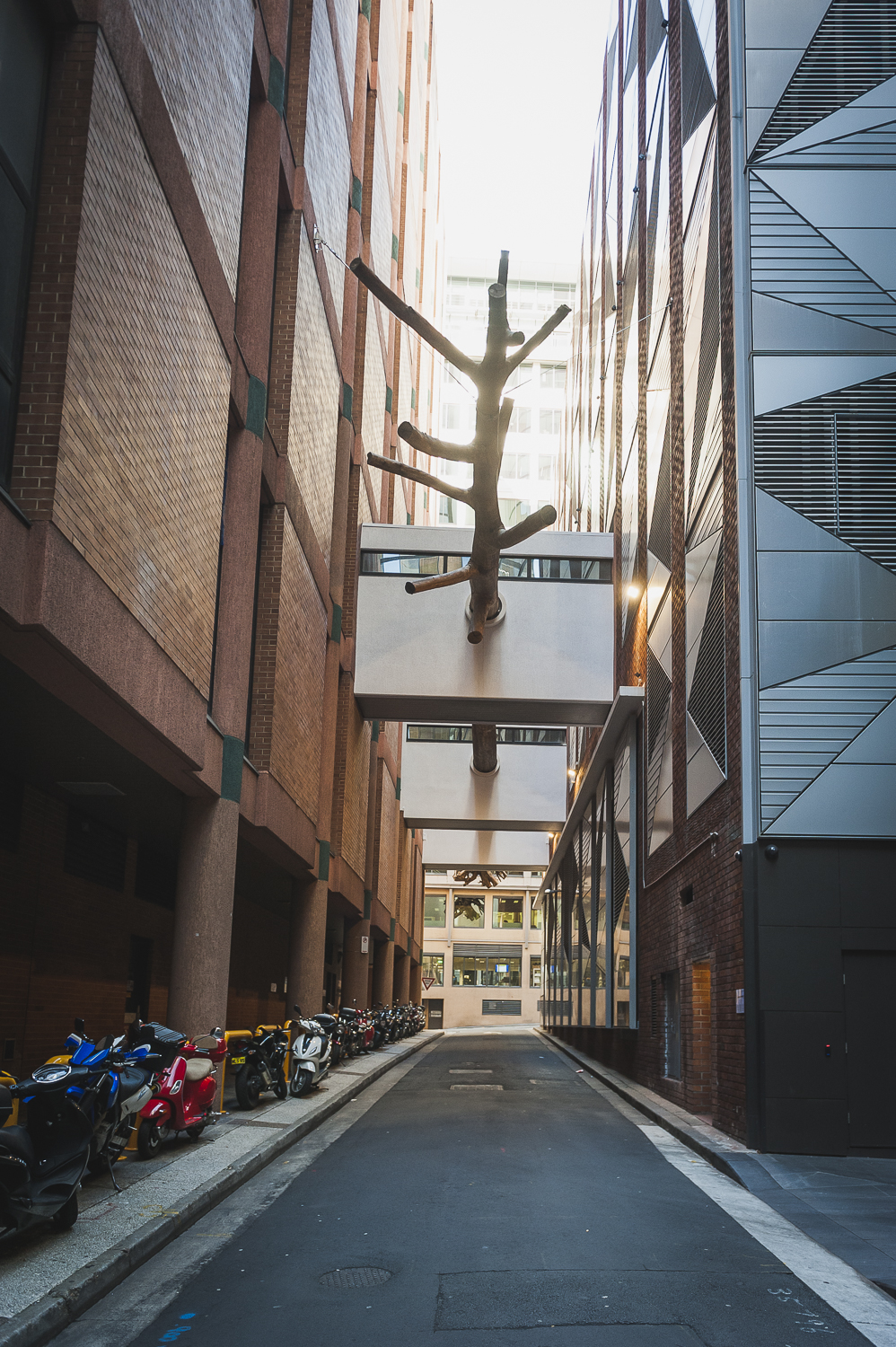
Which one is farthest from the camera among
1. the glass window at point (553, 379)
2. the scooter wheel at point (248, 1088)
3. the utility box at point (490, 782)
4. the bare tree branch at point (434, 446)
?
the glass window at point (553, 379)

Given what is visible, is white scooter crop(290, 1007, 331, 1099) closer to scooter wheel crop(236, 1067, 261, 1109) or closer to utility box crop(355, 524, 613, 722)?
scooter wheel crop(236, 1067, 261, 1109)

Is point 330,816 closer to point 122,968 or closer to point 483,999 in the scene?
point 122,968

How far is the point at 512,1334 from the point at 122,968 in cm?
1410

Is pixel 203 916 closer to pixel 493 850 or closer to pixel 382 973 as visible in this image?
pixel 382 973

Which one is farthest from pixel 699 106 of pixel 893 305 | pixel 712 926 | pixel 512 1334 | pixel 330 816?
pixel 512 1334

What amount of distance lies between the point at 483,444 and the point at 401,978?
3815 centimetres

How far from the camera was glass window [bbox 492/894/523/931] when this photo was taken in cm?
A: 8169

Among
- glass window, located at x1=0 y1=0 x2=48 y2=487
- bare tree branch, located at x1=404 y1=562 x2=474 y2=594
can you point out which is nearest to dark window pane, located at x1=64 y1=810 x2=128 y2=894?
bare tree branch, located at x1=404 y1=562 x2=474 y2=594

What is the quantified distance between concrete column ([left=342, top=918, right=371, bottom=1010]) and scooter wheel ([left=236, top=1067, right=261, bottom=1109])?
14804mm

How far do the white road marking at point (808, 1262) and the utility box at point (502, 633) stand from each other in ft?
50.0

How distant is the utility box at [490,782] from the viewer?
40.0 m

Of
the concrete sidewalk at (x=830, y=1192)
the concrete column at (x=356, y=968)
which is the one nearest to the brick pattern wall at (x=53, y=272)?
the concrete sidewalk at (x=830, y=1192)

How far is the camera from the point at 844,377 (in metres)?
13.0

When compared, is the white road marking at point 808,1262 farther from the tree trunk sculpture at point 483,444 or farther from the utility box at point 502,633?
the utility box at point 502,633
